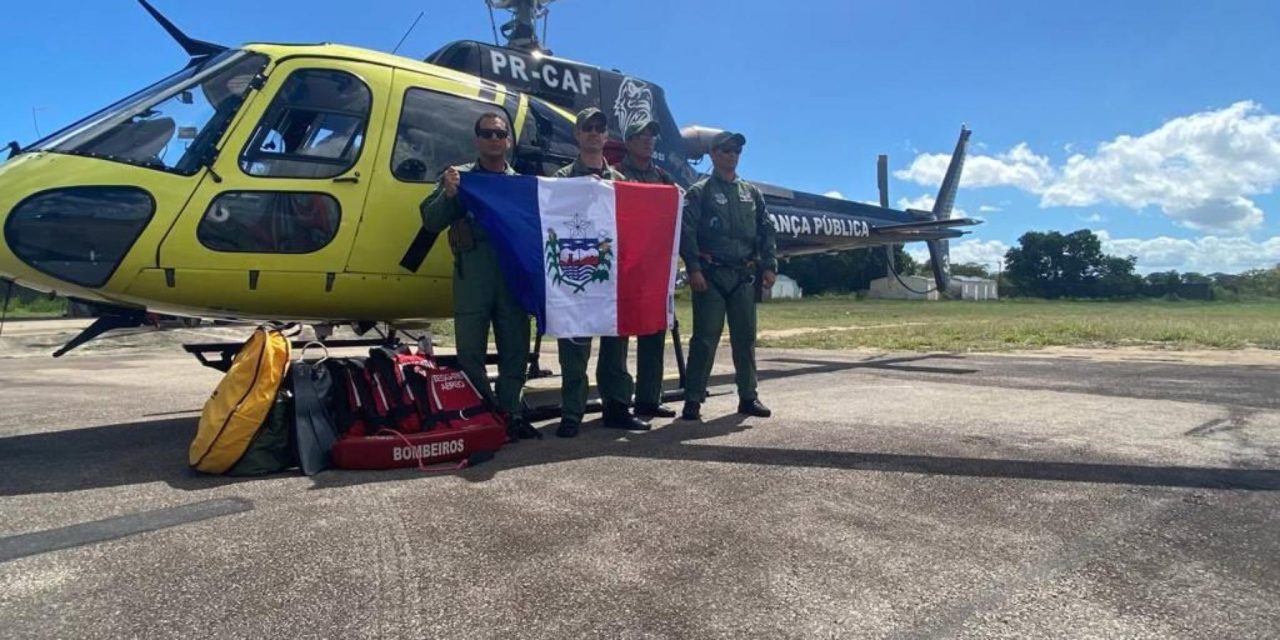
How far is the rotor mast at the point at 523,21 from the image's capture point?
7777 mm

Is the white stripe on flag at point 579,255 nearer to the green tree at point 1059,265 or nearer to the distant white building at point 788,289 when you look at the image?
the distant white building at point 788,289

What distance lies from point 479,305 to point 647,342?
4.99 ft

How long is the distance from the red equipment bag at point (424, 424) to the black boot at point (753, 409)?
83.5 inches

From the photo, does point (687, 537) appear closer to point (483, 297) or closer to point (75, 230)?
point (483, 297)

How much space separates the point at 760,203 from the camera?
20.8ft

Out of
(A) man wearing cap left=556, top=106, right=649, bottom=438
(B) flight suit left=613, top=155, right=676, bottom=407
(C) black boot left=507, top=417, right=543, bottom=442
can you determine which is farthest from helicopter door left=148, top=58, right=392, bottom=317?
(B) flight suit left=613, top=155, right=676, bottom=407

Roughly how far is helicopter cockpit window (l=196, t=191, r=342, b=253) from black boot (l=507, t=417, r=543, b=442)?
172 centimetres

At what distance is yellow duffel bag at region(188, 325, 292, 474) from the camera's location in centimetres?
390

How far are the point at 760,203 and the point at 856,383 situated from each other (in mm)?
2811

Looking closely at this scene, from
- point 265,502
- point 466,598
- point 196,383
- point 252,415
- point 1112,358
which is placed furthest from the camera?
point 1112,358

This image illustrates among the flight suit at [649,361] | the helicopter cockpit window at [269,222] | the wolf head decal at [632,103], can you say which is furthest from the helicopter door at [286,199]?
the wolf head decal at [632,103]

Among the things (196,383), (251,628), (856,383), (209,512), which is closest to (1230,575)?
(251,628)

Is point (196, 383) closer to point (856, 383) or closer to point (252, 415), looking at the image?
point (252, 415)

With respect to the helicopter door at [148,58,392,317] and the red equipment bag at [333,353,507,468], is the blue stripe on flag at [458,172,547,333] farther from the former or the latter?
the helicopter door at [148,58,392,317]
